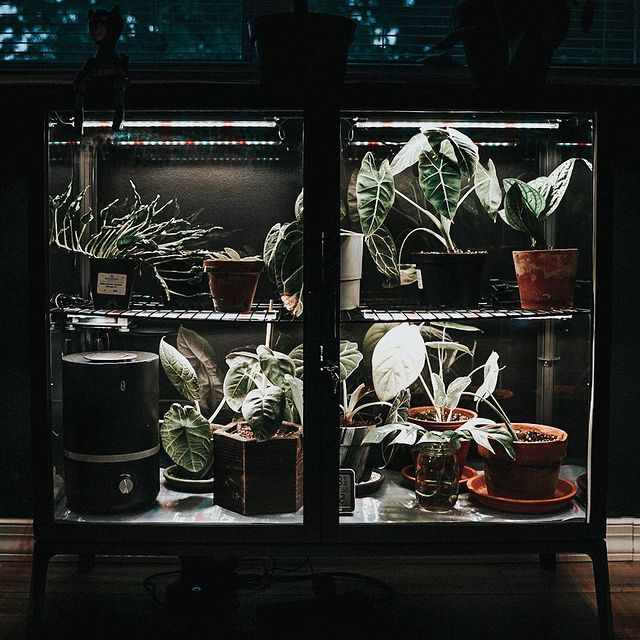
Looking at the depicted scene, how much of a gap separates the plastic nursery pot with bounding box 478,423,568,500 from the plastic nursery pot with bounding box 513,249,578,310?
16.1 inches

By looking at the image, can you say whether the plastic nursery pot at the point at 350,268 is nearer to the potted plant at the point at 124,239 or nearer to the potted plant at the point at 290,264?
the potted plant at the point at 290,264

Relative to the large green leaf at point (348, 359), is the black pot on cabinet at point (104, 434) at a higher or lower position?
lower

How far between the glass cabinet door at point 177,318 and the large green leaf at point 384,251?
0.85 feet

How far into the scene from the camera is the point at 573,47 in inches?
110

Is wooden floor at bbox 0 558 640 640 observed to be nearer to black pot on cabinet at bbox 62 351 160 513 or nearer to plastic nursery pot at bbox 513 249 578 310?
black pot on cabinet at bbox 62 351 160 513

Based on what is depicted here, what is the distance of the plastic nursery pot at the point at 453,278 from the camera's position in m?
2.31

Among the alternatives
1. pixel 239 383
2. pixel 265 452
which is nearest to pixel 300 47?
pixel 239 383

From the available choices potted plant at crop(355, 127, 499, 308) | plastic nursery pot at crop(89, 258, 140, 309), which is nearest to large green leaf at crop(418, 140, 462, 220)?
potted plant at crop(355, 127, 499, 308)

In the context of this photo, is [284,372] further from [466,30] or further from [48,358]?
[466,30]

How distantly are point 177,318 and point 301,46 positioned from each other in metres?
0.80

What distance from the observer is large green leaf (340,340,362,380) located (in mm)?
2387

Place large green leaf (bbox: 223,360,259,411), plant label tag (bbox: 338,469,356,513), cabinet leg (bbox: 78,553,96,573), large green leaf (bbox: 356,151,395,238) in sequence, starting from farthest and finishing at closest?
cabinet leg (bbox: 78,553,96,573)
large green leaf (bbox: 223,360,259,411)
large green leaf (bbox: 356,151,395,238)
plant label tag (bbox: 338,469,356,513)

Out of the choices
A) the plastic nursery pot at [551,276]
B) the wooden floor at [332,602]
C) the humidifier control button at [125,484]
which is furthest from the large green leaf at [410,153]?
the wooden floor at [332,602]

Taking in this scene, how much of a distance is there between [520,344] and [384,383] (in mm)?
565
